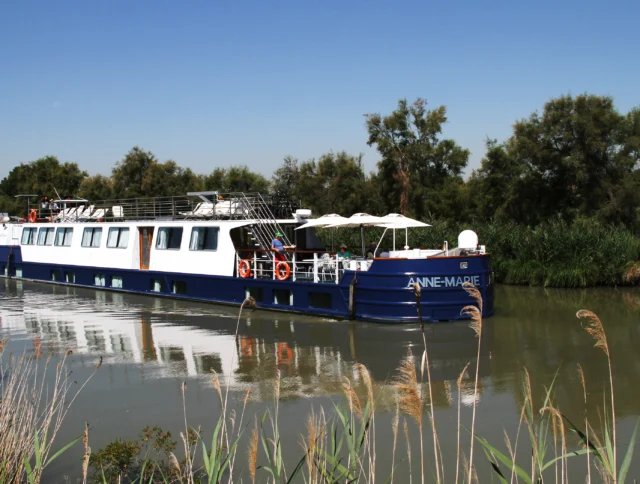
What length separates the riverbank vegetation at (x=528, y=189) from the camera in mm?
23031

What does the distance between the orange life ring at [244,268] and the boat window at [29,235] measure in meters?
12.7

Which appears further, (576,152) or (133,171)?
(133,171)

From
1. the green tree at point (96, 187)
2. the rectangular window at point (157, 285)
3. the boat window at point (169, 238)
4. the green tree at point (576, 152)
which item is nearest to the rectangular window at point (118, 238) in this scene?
the boat window at point (169, 238)

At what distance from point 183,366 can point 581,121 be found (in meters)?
20.5

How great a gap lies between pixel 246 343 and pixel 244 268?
4272mm

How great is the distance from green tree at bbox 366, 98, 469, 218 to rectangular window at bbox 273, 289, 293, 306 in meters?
16.1

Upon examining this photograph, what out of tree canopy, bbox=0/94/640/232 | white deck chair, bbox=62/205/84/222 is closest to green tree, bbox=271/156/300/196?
tree canopy, bbox=0/94/640/232

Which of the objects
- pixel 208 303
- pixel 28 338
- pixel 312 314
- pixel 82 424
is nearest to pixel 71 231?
pixel 208 303

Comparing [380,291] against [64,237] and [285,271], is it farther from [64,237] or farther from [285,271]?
[64,237]

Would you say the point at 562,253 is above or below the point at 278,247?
below

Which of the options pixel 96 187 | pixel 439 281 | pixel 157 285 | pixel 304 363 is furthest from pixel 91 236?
pixel 96 187

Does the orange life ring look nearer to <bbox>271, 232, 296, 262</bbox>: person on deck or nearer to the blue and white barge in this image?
the blue and white barge

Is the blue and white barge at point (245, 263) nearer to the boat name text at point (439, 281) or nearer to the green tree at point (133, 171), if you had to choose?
the boat name text at point (439, 281)

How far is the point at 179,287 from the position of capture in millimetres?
19984
